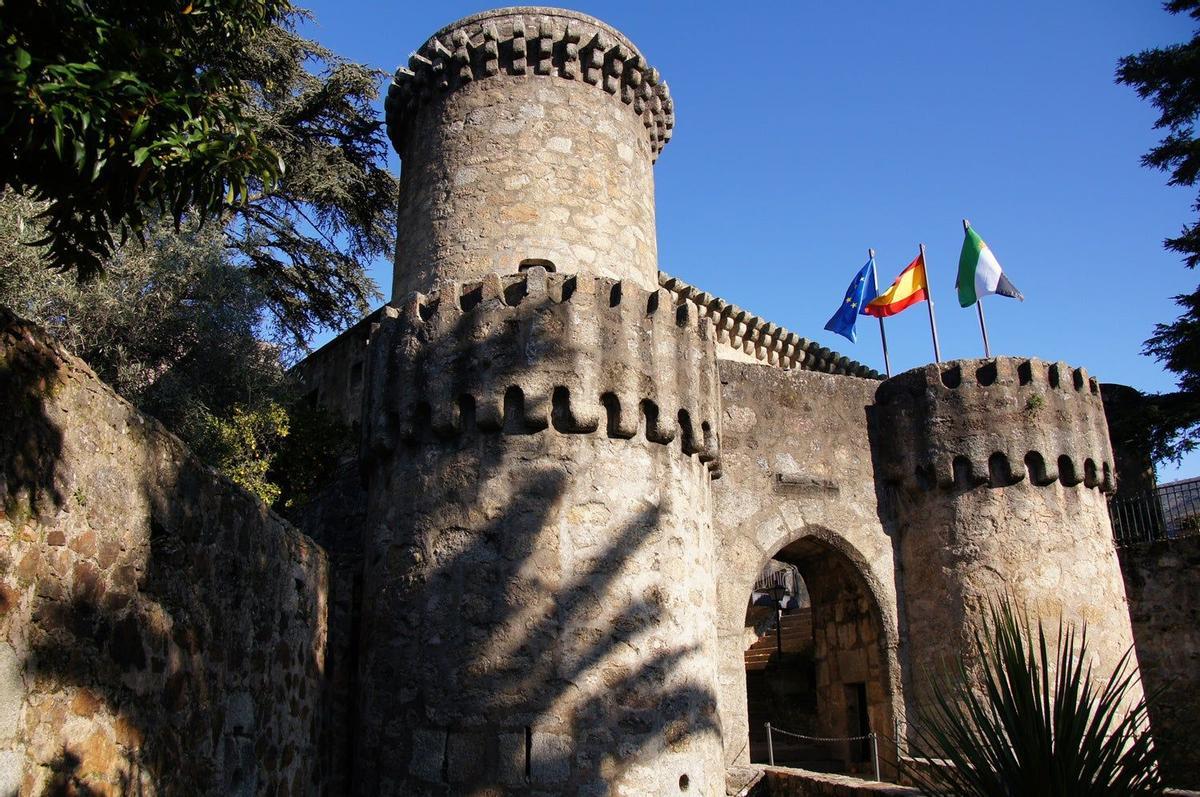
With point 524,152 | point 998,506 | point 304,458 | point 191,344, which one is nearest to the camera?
point 524,152

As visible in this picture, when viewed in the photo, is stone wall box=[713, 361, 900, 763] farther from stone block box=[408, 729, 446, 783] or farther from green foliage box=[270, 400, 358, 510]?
green foliage box=[270, 400, 358, 510]

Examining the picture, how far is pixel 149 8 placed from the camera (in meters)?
5.37

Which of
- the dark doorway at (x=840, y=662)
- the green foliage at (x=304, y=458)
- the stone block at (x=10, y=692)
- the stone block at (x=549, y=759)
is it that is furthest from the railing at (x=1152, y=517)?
the stone block at (x=10, y=692)

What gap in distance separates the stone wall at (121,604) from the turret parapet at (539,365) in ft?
6.35

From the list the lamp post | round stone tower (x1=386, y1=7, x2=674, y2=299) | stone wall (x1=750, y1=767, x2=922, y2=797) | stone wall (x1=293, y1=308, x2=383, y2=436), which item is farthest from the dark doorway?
stone wall (x1=293, y1=308, x2=383, y2=436)

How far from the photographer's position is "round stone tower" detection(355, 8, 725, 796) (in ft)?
24.6

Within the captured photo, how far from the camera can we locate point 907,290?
51.7ft

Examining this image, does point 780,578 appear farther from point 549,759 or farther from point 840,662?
point 549,759

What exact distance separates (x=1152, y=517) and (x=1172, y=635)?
2148 millimetres

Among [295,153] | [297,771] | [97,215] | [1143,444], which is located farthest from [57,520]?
[1143,444]

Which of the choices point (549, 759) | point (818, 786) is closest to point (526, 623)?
point (549, 759)

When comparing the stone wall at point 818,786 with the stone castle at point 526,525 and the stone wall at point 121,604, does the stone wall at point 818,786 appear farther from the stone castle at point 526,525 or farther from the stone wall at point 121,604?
the stone wall at point 121,604

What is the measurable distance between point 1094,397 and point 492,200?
7.23 metres

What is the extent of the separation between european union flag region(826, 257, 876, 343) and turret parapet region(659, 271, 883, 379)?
2.04 feet
